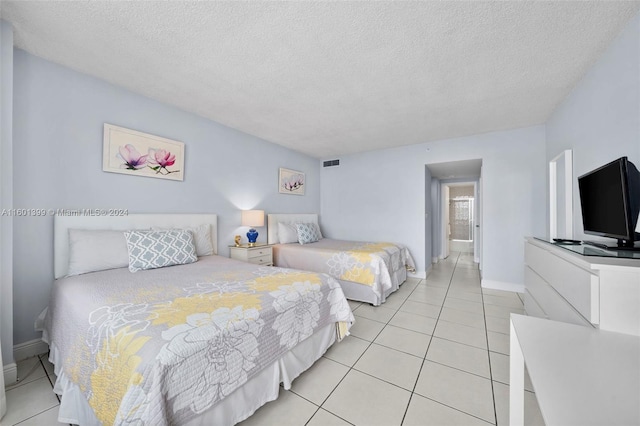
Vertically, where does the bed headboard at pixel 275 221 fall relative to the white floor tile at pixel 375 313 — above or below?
above

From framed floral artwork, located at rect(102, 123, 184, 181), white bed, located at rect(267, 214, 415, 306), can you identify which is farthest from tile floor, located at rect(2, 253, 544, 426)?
framed floral artwork, located at rect(102, 123, 184, 181)

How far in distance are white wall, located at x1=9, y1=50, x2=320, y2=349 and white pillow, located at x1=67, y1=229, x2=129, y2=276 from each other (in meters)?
0.28

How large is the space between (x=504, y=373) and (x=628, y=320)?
44.6 inches

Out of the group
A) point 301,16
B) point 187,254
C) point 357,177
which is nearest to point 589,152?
point 301,16

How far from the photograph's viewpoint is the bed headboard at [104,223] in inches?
83.9

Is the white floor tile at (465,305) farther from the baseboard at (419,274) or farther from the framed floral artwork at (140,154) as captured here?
the framed floral artwork at (140,154)

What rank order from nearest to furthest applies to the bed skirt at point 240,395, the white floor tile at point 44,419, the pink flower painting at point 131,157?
1. the bed skirt at point 240,395
2. the white floor tile at point 44,419
3. the pink flower painting at point 131,157

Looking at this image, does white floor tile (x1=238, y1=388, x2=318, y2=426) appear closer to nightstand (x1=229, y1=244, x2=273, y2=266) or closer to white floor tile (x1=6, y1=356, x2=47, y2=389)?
white floor tile (x1=6, y1=356, x2=47, y2=389)

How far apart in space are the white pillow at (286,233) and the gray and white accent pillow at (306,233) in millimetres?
95

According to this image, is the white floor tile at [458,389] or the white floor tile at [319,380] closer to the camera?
the white floor tile at [458,389]

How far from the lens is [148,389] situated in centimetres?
96

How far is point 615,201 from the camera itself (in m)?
1.45

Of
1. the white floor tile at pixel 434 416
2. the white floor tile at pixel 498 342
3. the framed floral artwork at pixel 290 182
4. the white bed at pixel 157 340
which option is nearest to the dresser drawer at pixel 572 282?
the white floor tile at pixel 498 342

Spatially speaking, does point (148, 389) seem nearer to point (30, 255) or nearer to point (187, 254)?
point (187, 254)
